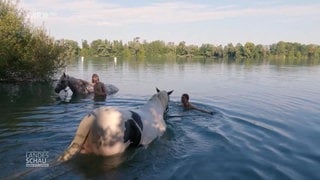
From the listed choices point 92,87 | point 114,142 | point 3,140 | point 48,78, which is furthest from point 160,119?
point 48,78

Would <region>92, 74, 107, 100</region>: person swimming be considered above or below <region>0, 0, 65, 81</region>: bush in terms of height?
below

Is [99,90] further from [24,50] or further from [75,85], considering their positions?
[24,50]

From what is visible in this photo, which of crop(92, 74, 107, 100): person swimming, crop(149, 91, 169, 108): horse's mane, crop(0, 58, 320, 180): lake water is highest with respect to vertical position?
crop(149, 91, 169, 108): horse's mane

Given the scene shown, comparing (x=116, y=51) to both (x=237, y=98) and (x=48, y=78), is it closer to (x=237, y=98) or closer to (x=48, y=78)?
(x=48, y=78)

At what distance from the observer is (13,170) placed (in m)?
8.29

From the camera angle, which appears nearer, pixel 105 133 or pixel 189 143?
pixel 105 133

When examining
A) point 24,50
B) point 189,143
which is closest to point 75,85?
point 24,50

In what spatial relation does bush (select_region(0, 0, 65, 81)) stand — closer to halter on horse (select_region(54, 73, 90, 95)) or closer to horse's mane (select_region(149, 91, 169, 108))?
halter on horse (select_region(54, 73, 90, 95))

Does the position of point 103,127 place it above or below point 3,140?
above

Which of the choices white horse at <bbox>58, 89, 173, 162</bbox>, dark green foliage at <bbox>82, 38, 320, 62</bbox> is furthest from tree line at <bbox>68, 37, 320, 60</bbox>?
white horse at <bbox>58, 89, 173, 162</bbox>

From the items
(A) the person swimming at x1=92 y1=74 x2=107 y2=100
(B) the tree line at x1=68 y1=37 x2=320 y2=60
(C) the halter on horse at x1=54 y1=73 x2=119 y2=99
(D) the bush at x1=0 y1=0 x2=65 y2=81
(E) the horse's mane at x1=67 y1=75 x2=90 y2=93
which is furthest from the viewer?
(B) the tree line at x1=68 y1=37 x2=320 y2=60

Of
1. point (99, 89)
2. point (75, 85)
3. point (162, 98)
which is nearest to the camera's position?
point (162, 98)

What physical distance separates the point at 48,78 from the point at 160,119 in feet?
74.8

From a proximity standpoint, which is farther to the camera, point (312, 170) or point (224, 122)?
point (224, 122)
